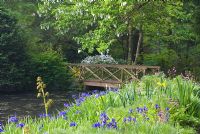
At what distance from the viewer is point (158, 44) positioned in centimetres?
3042

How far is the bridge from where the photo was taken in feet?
68.2

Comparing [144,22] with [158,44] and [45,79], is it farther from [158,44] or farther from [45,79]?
[158,44]

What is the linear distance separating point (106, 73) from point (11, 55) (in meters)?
4.97

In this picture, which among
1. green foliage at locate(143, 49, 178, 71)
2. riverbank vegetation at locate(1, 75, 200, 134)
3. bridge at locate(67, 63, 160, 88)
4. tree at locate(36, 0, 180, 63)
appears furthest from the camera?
green foliage at locate(143, 49, 178, 71)

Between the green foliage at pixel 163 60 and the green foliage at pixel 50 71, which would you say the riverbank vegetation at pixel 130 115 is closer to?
the green foliage at pixel 50 71

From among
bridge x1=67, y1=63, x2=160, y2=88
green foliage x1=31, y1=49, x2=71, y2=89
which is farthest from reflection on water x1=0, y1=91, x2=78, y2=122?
bridge x1=67, y1=63, x2=160, y2=88

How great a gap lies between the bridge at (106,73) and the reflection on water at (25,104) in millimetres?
1775

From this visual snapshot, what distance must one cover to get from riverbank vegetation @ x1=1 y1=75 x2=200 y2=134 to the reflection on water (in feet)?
21.3

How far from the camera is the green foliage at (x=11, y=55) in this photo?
69.1 feet

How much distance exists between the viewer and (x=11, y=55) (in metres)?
21.6

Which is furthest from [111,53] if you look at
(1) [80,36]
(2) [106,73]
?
(2) [106,73]

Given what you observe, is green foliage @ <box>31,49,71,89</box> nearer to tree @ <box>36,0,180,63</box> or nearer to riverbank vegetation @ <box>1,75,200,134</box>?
tree @ <box>36,0,180,63</box>

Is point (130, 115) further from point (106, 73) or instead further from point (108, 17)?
point (106, 73)

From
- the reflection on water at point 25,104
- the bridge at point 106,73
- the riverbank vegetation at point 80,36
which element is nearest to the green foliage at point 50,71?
the riverbank vegetation at point 80,36
